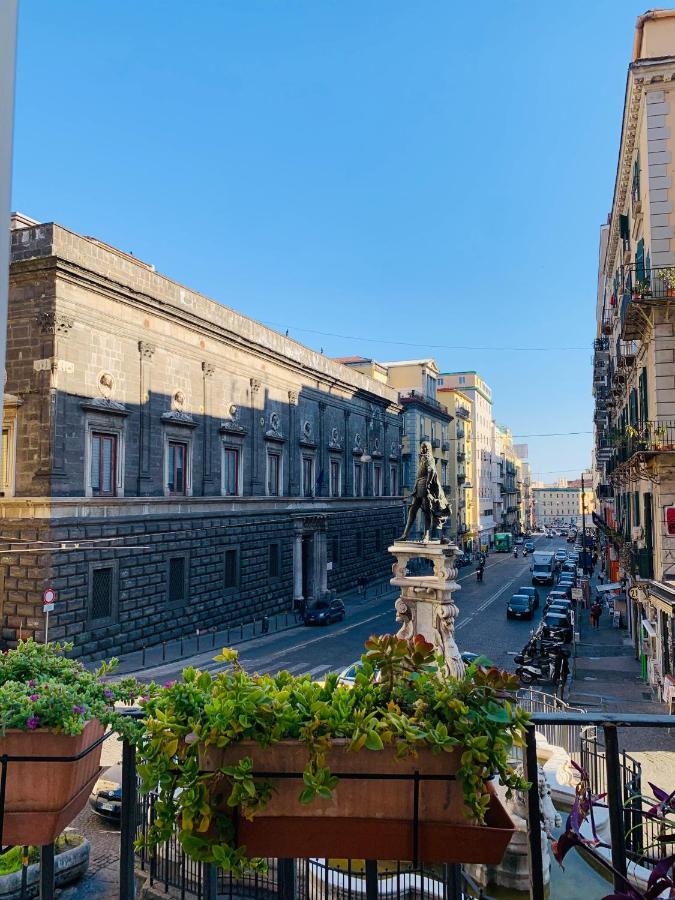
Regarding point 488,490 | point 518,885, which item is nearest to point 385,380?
point 488,490

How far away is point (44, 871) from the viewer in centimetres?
268

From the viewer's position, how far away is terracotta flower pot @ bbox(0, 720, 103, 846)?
8.76ft

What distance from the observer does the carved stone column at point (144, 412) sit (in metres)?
24.1

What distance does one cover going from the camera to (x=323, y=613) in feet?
102

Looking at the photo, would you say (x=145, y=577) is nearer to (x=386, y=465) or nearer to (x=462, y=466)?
(x=386, y=465)

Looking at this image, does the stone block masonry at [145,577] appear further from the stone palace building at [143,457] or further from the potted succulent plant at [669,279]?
the potted succulent plant at [669,279]

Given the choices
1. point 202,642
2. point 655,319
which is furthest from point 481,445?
point 655,319

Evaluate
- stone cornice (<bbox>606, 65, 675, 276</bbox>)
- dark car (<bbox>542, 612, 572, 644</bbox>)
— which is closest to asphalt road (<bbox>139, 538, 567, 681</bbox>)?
dark car (<bbox>542, 612, 572, 644</bbox>)

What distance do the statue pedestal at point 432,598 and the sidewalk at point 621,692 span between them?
12.4 ft

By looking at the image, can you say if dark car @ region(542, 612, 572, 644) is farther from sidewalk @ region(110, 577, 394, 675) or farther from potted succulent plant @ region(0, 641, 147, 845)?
potted succulent plant @ region(0, 641, 147, 845)

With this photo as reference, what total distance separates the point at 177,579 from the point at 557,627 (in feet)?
49.1

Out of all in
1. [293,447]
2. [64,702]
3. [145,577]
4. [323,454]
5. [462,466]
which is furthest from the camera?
[462,466]

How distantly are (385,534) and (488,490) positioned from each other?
44.4 metres

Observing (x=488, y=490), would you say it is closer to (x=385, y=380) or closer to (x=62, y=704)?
(x=385, y=380)
